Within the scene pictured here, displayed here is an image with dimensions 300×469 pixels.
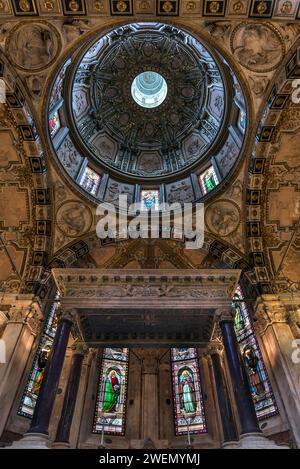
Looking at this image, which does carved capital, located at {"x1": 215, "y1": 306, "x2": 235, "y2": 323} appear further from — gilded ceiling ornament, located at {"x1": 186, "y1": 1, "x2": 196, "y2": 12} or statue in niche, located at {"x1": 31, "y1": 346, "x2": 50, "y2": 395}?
gilded ceiling ornament, located at {"x1": 186, "y1": 1, "x2": 196, "y2": 12}

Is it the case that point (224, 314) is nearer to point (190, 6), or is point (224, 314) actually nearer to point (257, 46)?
point (257, 46)

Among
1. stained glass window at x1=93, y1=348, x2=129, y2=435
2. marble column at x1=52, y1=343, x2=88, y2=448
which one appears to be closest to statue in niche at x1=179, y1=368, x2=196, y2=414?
stained glass window at x1=93, y1=348, x2=129, y2=435

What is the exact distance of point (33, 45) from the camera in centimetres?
999

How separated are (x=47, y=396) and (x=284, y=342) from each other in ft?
24.4

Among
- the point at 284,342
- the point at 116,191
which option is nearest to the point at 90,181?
the point at 116,191

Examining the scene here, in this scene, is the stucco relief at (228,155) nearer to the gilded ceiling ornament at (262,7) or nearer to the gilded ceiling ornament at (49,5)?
the gilded ceiling ornament at (262,7)

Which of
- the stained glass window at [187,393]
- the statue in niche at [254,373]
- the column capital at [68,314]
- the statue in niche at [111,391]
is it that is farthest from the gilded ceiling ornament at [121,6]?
the statue in niche at [111,391]

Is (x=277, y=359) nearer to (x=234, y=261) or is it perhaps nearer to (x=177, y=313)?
(x=177, y=313)

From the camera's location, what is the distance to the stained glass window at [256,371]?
1041cm

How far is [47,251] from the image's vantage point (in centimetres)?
1313

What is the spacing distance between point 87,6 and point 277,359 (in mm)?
11757

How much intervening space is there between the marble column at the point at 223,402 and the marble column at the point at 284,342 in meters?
1.62

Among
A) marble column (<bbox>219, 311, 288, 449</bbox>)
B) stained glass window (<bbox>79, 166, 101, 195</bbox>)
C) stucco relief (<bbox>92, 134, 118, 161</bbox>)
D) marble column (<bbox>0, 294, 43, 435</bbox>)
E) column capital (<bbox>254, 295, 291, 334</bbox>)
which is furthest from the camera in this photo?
stucco relief (<bbox>92, 134, 118, 161</bbox>)

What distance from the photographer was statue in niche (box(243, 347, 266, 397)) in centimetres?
1081
